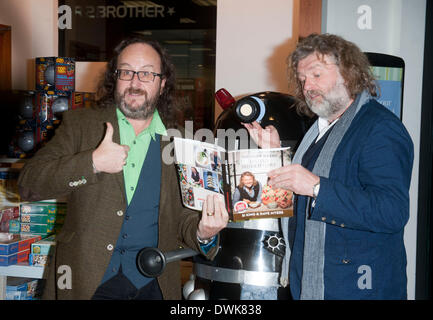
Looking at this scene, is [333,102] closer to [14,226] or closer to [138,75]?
[138,75]

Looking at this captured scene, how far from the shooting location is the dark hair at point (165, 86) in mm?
1854

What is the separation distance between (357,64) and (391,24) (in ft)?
2.23

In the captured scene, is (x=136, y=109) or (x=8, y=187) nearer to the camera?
(x=136, y=109)

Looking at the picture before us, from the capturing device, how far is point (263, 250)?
1925mm

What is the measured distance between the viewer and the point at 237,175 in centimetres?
152

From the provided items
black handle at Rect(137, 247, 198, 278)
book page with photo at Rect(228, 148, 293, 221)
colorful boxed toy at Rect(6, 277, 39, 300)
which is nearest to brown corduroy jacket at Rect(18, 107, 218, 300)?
black handle at Rect(137, 247, 198, 278)

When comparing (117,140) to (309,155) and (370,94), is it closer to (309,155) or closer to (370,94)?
(309,155)

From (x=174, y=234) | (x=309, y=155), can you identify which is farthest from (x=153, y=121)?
(x=309, y=155)

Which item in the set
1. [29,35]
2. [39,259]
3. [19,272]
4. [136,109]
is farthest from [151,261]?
[29,35]

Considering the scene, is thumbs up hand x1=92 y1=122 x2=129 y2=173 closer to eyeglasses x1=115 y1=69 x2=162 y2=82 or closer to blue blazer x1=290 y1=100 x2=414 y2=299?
eyeglasses x1=115 y1=69 x2=162 y2=82

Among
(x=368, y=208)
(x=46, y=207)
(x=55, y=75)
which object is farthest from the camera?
(x=55, y=75)

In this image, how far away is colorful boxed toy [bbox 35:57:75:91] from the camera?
267 centimetres

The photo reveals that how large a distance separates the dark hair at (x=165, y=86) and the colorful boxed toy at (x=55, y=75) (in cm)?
75

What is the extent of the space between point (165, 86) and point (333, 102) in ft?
2.63
